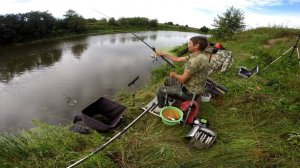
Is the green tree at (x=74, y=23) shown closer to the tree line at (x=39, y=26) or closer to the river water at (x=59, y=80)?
the tree line at (x=39, y=26)

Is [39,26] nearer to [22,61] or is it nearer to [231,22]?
[22,61]

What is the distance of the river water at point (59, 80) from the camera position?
7.66 m

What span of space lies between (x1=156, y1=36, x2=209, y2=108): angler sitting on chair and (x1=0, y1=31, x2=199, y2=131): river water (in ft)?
12.9

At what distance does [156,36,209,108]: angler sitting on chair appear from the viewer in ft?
12.8

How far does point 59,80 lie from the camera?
1118 centimetres

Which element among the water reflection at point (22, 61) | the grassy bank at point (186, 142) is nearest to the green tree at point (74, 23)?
the water reflection at point (22, 61)

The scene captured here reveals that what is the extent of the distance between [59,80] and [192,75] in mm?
8758

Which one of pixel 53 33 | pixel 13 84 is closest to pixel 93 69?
pixel 13 84

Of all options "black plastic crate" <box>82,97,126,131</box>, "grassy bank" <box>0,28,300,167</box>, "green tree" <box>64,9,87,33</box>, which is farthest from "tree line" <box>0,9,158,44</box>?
"grassy bank" <box>0,28,300,167</box>

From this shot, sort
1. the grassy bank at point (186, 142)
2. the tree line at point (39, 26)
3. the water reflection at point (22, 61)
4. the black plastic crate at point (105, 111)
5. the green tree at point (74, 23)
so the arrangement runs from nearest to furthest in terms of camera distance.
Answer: the grassy bank at point (186, 142) → the black plastic crate at point (105, 111) → the water reflection at point (22, 61) → the tree line at point (39, 26) → the green tree at point (74, 23)

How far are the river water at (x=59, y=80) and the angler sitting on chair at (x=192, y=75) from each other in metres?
3.92

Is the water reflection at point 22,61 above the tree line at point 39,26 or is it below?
below

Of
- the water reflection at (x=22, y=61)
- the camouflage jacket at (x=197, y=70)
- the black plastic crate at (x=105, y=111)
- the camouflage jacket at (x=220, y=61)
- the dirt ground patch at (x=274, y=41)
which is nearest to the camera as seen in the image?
the camouflage jacket at (x=197, y=70)

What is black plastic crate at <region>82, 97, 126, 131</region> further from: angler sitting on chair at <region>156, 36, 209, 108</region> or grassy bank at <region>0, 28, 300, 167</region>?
angler sitting on chair at <region>156, 36, 209, 108</region>
